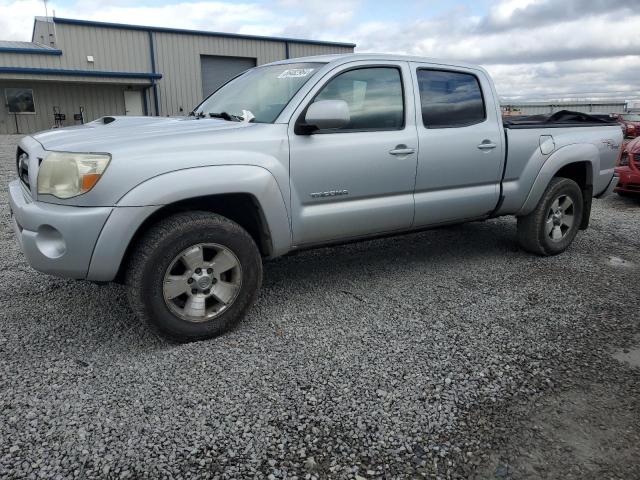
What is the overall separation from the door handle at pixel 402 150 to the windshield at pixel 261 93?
0.81 meters

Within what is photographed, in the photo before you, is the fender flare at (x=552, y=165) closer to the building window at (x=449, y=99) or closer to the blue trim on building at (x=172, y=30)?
the building window at (x=449, y=99)

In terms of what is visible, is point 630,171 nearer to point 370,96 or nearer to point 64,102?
point 370,96

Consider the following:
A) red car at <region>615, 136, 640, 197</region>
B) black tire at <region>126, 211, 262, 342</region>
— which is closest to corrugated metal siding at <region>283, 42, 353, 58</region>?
red car at <region>615, 136, 640, 197</region>

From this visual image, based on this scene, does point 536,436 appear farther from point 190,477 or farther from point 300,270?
point 300,270

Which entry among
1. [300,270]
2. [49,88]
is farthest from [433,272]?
[49,88]

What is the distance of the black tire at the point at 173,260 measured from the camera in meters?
2.96

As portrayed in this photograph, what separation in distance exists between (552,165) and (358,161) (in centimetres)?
224

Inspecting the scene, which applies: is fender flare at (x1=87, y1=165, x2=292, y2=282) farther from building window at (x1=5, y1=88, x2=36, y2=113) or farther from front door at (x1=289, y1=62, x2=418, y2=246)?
building window at (x1=5, y1=88, x2=36, y2=113)

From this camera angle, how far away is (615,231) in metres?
6.41

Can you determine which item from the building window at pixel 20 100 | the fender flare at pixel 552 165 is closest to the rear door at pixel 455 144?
the fender flare at pixel 552 165

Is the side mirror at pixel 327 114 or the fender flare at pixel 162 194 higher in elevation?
the side mirror at pixel 327 114

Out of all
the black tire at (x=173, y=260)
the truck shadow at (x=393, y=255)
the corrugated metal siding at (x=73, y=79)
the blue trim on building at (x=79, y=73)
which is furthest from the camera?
the corrugated metal siding at (x=73, y=79)

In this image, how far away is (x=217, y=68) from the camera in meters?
26.5

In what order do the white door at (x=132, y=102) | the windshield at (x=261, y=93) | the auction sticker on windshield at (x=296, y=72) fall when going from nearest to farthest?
1. the windshield at (x=261, y=93)
2. the auction sticker on windshield at (x=296, y=72)
3. the white door at (x=132, y=102)
